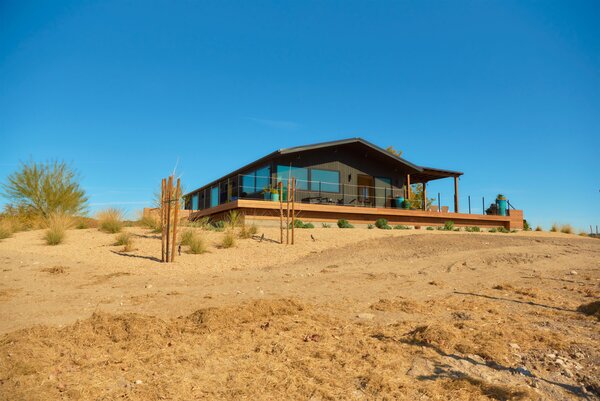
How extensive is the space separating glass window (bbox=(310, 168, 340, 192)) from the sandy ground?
43.2 feet

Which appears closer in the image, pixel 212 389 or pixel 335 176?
pixel 212 389

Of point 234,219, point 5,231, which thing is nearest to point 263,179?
point 234,219

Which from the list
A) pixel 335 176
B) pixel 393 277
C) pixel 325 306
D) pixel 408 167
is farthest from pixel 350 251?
pixel 408 167

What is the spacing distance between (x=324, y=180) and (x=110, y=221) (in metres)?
11.8

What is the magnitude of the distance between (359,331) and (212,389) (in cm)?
207

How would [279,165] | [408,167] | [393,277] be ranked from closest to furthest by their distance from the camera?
[393,277] < [279,165] < [408,167]

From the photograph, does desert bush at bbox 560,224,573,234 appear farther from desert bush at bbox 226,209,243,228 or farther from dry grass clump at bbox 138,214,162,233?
dry grass clump at bbox 138,214,162,233

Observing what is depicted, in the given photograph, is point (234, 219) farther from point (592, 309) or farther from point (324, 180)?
point (592, 309)

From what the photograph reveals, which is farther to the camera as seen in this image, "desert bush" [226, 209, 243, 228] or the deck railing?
the deck railing

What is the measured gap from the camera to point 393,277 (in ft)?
29.8

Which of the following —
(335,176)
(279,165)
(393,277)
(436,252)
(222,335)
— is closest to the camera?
(222,335)

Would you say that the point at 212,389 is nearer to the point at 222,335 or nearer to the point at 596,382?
the point at 222,335

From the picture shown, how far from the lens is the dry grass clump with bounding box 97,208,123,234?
1557 centimetres

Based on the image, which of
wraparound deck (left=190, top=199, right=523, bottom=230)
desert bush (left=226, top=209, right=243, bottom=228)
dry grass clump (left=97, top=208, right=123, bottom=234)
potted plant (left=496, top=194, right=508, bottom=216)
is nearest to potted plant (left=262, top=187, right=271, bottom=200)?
wraparound deck (left=190, top=199, right=523, bottom=230)
